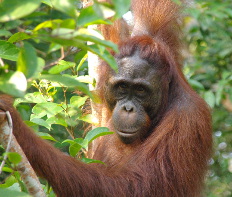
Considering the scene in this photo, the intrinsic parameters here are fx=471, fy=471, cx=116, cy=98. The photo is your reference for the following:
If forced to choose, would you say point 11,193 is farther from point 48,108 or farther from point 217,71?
point 217,71

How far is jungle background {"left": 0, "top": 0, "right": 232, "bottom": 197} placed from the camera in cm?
202

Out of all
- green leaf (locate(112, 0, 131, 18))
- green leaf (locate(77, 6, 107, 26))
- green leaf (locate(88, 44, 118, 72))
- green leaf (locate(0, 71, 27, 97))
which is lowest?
green leaf (locate(0, 71, 27, 97))

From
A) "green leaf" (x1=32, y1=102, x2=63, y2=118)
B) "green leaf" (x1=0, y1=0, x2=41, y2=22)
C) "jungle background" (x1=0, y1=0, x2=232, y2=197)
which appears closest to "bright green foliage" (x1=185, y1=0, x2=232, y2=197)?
"jungle background" (x1=0, y1=0, x2=232, y2=197)

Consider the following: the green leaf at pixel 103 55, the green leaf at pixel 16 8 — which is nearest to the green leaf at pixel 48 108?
the green leaf at pixel 103 55

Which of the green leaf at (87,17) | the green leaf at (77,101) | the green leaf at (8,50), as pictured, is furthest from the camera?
the green leaf at (77,101)

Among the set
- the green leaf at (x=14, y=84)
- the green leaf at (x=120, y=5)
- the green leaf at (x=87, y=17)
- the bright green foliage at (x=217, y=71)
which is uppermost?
the green leaf at (x=120, y=5)

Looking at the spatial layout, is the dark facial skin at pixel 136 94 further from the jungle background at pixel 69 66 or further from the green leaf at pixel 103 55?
the green leaf at pixel 103 55

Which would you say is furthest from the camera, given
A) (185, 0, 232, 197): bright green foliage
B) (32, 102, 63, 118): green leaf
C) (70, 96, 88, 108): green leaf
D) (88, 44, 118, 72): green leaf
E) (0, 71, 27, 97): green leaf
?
(185, 0, 232, 197): bright green foliage

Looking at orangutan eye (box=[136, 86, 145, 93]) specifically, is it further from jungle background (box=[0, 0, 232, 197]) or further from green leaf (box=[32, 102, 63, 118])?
green leaf (box=[32, 102, 63, 118])

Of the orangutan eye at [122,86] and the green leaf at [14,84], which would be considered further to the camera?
the orangutan eye at [122,86]

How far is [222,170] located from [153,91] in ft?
10.8

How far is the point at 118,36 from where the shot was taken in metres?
6.15

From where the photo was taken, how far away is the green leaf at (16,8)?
1802 mm

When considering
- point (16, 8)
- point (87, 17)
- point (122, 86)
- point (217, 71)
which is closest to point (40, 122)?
point (122, 86)
